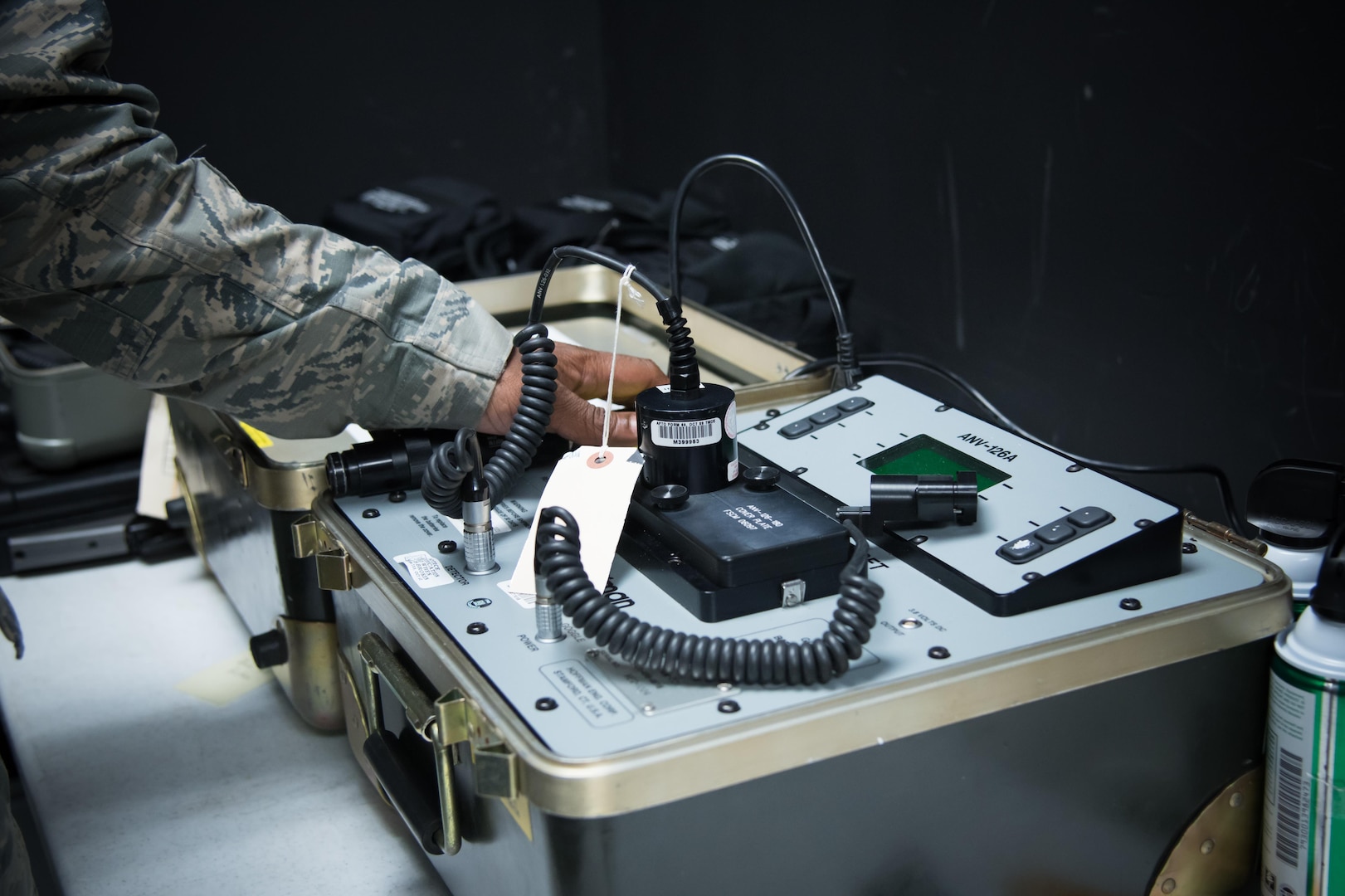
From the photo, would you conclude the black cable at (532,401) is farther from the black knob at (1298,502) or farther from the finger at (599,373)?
the black knob at (1298,502)

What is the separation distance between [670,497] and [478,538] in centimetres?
13

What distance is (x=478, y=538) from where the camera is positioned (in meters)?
0.80

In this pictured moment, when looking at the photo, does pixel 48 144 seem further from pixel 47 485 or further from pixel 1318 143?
pixel 1318 143

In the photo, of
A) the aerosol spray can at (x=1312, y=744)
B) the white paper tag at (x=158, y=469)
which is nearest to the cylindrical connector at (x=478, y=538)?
the aerosol spray can at (x=1312, y=744)

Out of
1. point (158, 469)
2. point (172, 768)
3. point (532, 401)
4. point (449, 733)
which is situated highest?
point (532, 401)

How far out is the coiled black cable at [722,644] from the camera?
0.64 m

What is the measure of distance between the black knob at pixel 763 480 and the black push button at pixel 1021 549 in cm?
16

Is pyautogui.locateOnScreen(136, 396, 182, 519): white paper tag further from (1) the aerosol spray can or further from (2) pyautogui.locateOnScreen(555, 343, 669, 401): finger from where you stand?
(1) the aerosol spray can

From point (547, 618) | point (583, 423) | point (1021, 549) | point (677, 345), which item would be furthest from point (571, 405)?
point (1021, 549)

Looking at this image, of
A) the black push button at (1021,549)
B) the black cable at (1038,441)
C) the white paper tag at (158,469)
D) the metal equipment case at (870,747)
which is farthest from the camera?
the white paper tag at (158,469)

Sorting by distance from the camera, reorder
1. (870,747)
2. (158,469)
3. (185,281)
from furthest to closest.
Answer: (158,469) < (185,281) < (870,747)

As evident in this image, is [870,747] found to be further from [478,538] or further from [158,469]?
[158,469]

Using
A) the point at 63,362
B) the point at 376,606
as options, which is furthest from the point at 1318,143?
the point at 63,362

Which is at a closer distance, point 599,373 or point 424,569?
point 424,569
